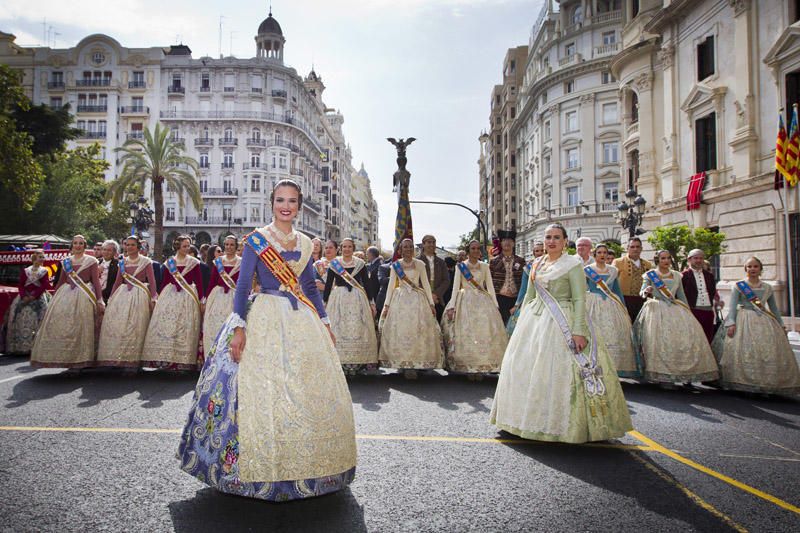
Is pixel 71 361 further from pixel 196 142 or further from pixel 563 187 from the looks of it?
pixel 196 142

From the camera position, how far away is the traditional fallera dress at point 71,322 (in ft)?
25.7

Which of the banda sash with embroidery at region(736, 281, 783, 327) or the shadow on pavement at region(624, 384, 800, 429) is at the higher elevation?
the banda sash with embroidery at region(736, 281, 783, 327)

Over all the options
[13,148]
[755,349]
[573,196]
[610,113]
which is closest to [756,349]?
[755,349]

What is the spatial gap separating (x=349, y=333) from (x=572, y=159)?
44.3 metres

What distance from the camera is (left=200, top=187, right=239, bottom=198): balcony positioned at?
62.3 metres

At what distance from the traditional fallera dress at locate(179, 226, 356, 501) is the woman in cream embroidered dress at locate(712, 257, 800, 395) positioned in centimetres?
639

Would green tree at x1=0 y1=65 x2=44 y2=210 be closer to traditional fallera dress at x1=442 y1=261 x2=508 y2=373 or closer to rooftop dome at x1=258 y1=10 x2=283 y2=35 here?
traditional fallera dress at x1=442 y1=261 x2=508 y2=373

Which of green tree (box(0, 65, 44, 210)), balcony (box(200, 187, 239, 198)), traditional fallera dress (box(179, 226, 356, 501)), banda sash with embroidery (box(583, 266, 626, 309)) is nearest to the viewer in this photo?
traditional fallera dress (box(179, 226, 356, 501))

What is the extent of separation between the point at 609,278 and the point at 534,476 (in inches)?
197

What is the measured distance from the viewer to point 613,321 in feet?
26.5

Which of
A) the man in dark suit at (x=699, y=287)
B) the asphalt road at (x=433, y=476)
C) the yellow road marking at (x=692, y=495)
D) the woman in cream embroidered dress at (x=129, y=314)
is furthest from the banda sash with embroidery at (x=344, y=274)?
the man in dark suit at (x=699, y=287)

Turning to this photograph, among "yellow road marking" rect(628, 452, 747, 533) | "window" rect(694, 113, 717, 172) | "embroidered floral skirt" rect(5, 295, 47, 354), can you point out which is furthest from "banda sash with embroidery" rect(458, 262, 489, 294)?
"window" rect(694, 113, 717, 172)

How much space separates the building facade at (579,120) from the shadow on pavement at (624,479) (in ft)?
140

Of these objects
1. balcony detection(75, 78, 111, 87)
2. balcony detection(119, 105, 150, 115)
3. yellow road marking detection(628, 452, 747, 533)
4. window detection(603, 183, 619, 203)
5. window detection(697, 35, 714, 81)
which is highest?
balcony detection(75, 78, 111, 87)
